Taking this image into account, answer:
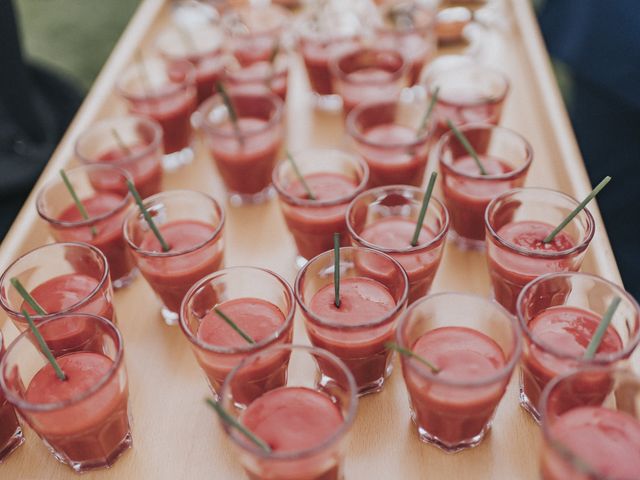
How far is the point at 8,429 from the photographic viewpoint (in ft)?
3.71

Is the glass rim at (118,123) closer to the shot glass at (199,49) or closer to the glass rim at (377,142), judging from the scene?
the shot glass at (199,49)

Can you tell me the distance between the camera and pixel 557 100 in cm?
180

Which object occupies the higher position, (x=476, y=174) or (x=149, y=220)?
(x=149, y=220)

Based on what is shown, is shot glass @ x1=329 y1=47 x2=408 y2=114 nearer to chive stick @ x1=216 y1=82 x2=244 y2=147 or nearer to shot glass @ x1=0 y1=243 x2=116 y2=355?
chive stick @ x1=216 y1=82 x2=244 y2=147

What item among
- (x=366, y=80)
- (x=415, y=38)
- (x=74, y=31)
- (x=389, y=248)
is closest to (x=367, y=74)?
(x=366, y=80)

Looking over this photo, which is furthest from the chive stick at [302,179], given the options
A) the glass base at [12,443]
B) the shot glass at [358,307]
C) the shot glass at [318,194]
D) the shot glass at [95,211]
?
the glass base at [12,443]

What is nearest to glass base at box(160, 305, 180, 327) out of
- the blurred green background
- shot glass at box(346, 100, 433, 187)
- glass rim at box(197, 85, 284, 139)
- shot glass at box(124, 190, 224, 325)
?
shot glass at box(124, 190, 224, 325)

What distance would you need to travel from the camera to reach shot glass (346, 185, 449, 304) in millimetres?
1259

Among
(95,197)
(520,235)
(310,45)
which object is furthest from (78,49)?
(520,235)

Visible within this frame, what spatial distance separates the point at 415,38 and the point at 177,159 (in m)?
0.75

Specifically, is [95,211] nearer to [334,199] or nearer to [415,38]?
[334,199]

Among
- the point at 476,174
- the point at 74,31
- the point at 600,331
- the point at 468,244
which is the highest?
the point at 600,331

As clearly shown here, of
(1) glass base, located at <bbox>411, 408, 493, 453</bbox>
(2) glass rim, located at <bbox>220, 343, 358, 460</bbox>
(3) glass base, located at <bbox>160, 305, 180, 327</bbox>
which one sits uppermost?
(2) glass rim, located at <bbox>220, 343, 358, 460</bbox>

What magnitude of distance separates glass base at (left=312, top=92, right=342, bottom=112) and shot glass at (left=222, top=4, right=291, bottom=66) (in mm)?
187
